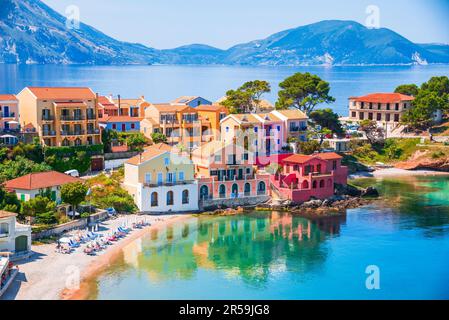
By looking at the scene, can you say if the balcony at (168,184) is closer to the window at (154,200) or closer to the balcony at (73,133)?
the window at (154,200)

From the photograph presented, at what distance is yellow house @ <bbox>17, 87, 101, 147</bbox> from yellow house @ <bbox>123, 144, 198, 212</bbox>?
817cm

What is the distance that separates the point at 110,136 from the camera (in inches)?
1949

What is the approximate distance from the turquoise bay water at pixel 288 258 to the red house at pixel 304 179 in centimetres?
242

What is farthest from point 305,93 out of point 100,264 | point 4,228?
point 4,228

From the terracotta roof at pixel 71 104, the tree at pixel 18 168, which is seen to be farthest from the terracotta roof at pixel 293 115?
the tree at pixel 18 168

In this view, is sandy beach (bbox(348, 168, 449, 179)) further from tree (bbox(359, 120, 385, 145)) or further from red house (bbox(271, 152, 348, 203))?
red house (bbox(271, 152, 348, 203))

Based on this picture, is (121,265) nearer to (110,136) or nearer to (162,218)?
(162,218)

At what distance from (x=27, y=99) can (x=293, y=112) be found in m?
19.9

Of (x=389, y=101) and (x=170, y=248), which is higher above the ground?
Answer: (x=389, y=101)

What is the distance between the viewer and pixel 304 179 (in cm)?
4325

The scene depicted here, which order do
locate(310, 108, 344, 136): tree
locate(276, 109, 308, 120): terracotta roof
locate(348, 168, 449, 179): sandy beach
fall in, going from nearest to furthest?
locate(276, 109, 308, 120): terracotta roof
locate(348, 168, 449, 179): sandy beach
locate(310, 108, 344, 136): tree

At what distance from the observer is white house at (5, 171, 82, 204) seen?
35.1 metres

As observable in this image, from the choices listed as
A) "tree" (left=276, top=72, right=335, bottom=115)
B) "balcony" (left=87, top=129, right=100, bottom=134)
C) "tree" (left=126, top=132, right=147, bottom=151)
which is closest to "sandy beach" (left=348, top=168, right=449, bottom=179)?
"tree" (left=276, top=72, right=335, bottom=115)
